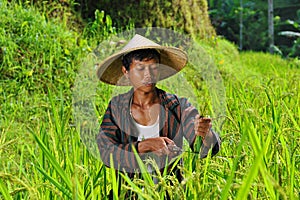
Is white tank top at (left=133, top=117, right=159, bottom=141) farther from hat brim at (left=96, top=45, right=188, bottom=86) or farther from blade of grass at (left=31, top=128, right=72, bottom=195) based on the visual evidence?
blade of grass at (left=31, top=128, right=72, bottom=195)

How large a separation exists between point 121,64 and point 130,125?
0.22m

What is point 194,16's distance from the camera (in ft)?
22.4

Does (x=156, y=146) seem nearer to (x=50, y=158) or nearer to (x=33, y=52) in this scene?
(x=50, y=158)

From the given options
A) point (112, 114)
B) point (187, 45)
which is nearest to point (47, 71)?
point (187, 45)

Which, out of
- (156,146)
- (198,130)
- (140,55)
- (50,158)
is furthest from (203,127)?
(50,158)

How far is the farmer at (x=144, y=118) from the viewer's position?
132 cm

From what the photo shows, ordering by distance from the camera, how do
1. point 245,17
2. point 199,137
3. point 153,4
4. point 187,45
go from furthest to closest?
1. point 245,17
2. point 153,4
3. point 187,45
4. point 199,137

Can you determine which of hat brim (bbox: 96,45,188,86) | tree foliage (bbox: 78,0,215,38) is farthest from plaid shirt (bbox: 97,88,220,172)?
tree foliage (bbox: 78,0,215,38)

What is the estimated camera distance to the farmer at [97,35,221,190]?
1.32m

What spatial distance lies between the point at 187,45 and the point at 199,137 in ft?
12.7

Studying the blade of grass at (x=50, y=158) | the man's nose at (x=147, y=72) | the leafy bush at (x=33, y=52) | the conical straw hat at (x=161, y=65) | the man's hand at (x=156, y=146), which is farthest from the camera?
the leafy bush at (x=33, y=52)

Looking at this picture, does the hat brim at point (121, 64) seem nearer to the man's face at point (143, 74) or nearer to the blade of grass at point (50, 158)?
the man's face at point (143, 74)

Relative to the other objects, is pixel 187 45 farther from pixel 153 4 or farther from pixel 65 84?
pixel 65 84

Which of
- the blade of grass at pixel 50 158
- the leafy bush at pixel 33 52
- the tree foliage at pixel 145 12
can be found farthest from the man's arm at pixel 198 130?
the tree foliage at pixel 145 12
